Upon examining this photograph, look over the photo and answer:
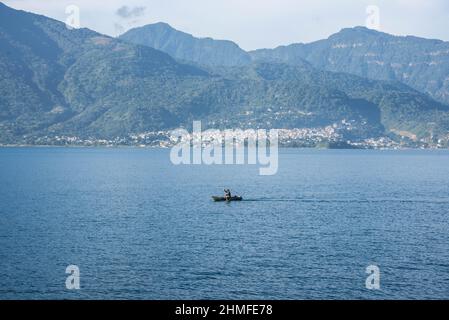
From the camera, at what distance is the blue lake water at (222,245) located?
67938 millimetres

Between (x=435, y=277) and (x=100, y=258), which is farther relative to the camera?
(x=100, y=258)

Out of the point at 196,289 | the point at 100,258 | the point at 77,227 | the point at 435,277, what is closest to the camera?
the point at 196,289

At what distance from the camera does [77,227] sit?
4050 inches

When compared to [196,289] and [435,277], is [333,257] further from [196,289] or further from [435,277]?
[196,289]

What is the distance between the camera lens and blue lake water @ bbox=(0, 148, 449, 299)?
67938 mm

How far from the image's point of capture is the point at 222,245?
3482 inches

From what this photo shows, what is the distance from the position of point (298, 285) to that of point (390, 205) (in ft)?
239
